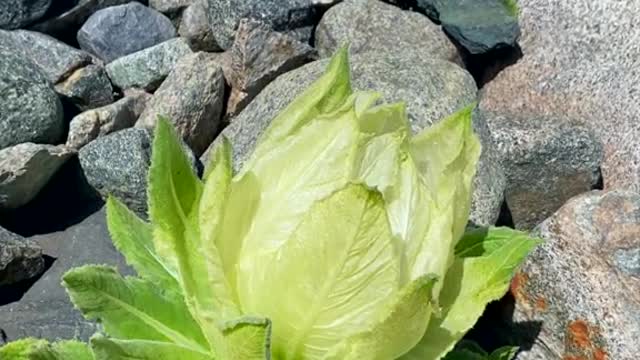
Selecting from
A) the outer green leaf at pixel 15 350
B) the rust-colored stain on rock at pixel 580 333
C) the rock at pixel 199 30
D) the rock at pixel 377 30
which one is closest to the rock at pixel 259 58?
the rock at pixel 377 30

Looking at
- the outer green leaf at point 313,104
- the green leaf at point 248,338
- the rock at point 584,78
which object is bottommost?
the rock at point 584,78

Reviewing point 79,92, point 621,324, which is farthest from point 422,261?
point 79,92

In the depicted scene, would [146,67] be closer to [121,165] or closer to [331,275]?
[121,165]

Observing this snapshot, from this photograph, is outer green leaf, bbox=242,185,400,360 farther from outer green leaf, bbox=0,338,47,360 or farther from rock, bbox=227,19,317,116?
rock, bbox=227,19,317,116

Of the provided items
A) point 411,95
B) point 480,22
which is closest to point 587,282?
point 411,95

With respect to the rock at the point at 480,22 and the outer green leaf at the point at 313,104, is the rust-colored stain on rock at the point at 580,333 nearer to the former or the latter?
the outer green leaf at the point at 313,104
